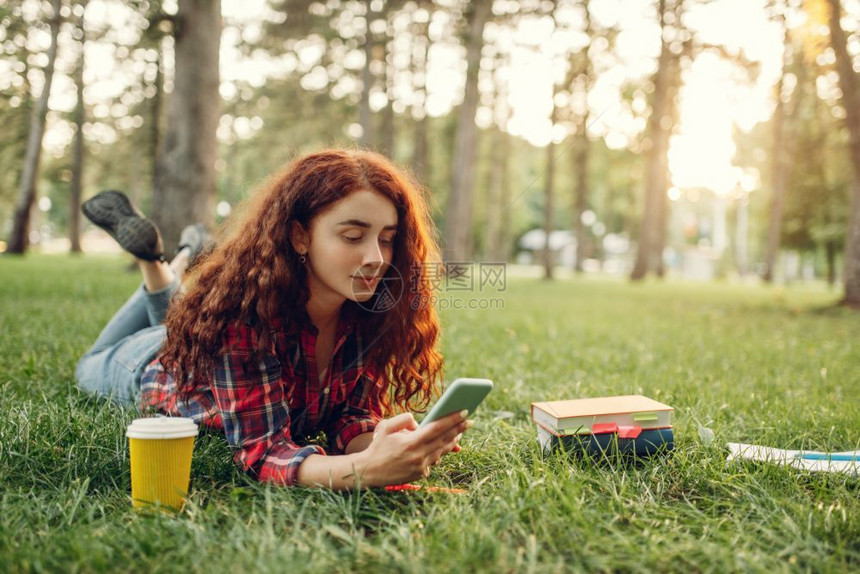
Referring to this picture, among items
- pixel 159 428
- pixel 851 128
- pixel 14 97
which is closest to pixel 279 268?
pixel 159 428

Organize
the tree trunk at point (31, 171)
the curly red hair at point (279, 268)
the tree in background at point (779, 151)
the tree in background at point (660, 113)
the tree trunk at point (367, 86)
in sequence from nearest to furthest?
1. the curly red hair at point (279, 268)
2. the tree trunk at point (367, 86)
3. the tree trunk at point (31, 171)
4. the tree in background at point (660, 113)
5. the tree in background at point (779, 151)

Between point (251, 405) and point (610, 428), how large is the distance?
1.23 meters

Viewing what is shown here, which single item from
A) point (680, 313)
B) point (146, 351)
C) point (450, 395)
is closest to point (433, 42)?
point (680, 313)

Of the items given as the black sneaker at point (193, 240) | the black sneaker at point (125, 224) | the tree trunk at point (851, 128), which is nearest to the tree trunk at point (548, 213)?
the tree trunk at point (851, 128)

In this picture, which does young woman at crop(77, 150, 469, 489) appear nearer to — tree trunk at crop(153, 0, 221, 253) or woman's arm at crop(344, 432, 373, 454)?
woman's arm at crop(344, 432, 373, 454)

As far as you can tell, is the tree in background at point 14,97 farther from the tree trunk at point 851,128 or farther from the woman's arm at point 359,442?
the tree trunk at point 851,128

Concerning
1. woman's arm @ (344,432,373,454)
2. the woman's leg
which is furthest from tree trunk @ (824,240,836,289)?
woman's arm @ (344,432,373,454)

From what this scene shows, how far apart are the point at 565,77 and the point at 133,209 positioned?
15538 millimetres

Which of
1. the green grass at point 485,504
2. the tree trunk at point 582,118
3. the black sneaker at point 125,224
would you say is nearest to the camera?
the green grass at point 485,504

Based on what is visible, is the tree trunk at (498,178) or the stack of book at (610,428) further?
the tree trunk at (498,178)

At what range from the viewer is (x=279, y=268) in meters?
2.08

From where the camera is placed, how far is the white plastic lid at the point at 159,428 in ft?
5.75

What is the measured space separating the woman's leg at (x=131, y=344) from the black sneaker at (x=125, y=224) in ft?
0.25

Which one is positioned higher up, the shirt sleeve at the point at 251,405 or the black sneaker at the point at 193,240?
the black sneaker at the point at 193,240
